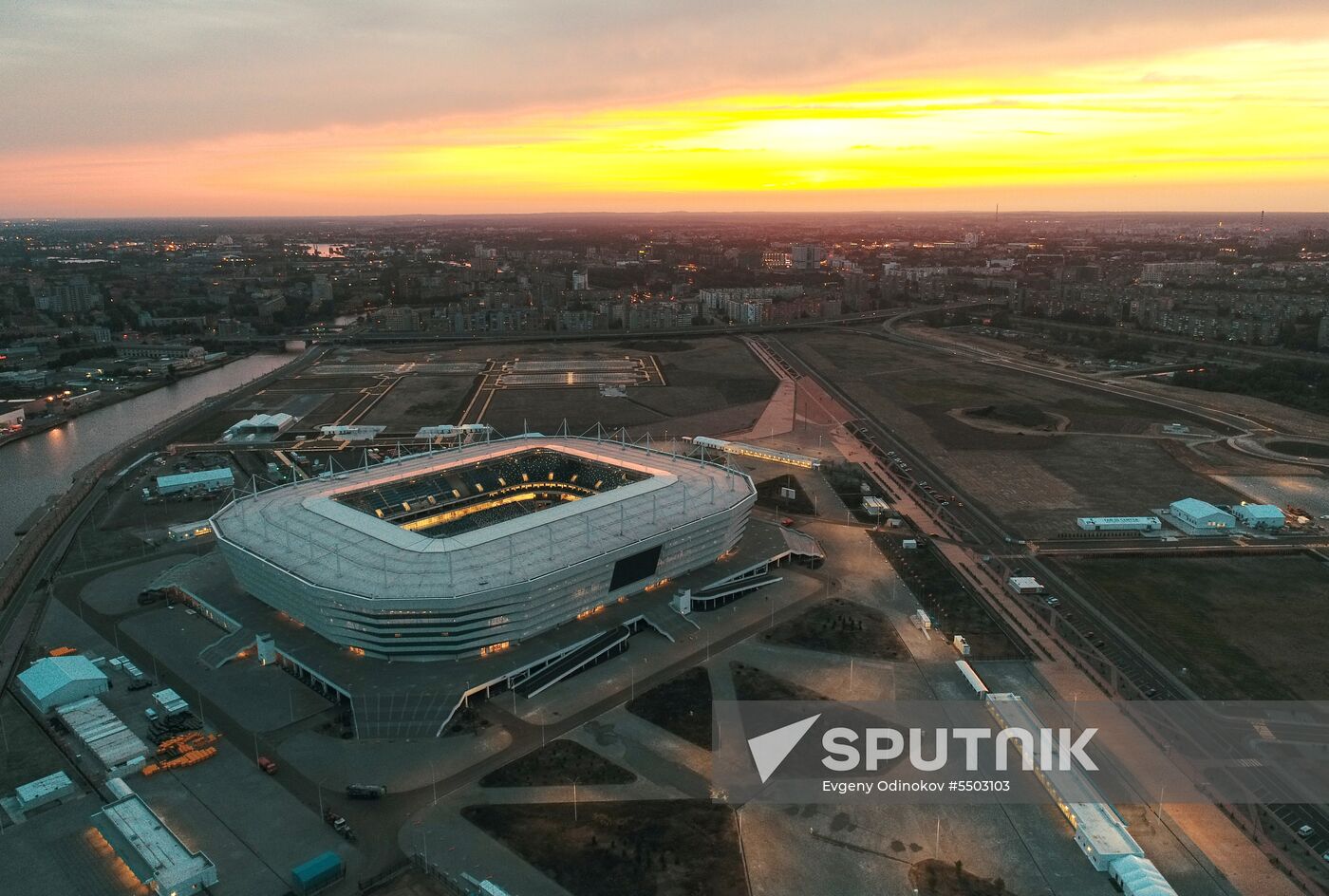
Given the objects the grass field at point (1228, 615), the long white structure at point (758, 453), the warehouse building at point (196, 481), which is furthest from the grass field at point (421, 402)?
the grass field at point (1228, 615)

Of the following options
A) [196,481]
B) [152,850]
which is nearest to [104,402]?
[196,481]

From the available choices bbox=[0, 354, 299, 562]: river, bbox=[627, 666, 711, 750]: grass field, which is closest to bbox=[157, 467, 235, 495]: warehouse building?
bbox=[0, 354, 299, 562]: river

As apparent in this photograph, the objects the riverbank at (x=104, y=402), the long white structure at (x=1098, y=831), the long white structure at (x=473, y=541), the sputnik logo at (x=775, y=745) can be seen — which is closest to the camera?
the long white structure at (x=1098, y=831)

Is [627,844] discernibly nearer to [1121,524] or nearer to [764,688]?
[764,688]

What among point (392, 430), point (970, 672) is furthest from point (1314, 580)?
point (392, 430)

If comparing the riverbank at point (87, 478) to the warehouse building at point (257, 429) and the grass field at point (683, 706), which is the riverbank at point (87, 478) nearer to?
the warehouse building at point (257, 429)

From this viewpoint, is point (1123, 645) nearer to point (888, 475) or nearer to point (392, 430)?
point (888, 475)
